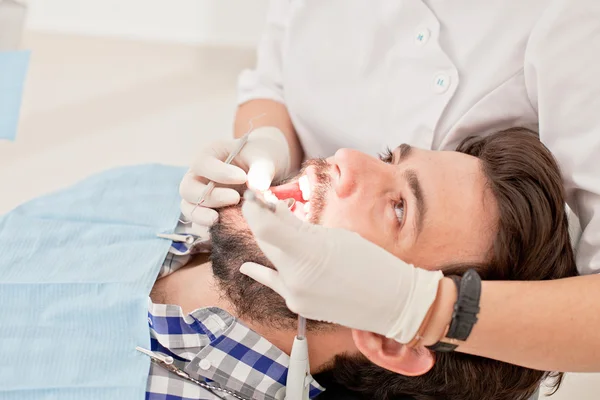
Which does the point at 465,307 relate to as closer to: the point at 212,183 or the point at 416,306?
the point at 416,306

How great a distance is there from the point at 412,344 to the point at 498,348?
14cm

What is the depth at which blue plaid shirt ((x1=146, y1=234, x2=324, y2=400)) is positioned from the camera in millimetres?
1262

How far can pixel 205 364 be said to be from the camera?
1.26m

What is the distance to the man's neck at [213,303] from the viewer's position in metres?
1.28

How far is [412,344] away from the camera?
1.01 meters

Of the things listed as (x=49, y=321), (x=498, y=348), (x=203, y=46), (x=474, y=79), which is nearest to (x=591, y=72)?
(x=474, y=79)

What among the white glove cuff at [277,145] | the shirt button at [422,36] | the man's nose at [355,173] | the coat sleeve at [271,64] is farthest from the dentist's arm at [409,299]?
the coat sleeve at [271,64]

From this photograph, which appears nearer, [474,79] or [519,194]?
[519,194]

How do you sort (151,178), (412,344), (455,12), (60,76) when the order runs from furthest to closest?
(60,76), (151,178), (455,12), (412,344)

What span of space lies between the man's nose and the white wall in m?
1.66

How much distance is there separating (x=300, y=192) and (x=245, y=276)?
0.75ft

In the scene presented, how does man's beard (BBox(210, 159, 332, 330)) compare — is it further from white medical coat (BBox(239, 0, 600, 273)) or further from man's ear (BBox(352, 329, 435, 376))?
white medical coat (BBox(239, 0, 600, 273))

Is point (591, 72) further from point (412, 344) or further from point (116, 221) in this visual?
point (116, 221)

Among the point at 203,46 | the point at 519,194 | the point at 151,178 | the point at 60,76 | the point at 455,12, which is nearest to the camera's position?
the point at 519,194
